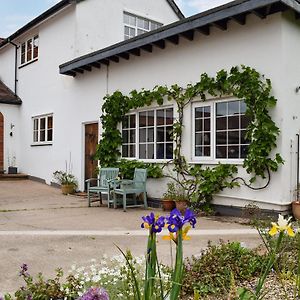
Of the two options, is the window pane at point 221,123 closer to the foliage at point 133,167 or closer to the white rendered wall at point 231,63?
the white rendered wall at point 231,63

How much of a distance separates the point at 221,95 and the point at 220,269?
16.8 feet

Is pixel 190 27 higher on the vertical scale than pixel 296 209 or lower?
higher

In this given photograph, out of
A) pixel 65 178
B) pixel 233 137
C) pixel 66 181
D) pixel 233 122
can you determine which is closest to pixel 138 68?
pixel 233 122

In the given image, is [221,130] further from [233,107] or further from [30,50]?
[30,50]

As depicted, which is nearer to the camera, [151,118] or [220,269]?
[220,269]

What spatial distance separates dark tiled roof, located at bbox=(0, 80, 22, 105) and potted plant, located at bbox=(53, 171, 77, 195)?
15.9ft

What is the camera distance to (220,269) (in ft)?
11.5

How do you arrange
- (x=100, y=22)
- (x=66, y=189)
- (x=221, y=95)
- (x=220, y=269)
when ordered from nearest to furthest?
1. (x=220, y=269)
2. (x=221, y=95)
3. (x=66, y=189)
4. (x=100, y=22)

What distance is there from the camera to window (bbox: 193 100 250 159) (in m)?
7.79

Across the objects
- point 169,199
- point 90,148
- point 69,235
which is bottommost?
point 69,235

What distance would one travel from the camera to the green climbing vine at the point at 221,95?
7.14 m

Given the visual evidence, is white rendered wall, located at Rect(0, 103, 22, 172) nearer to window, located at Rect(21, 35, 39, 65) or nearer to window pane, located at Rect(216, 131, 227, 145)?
window, located at Rect(21, 35, 39, 65)

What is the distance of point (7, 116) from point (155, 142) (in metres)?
9.27

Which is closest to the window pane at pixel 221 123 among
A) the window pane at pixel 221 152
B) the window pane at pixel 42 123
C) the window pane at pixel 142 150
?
the window pane at pixel 221 152
